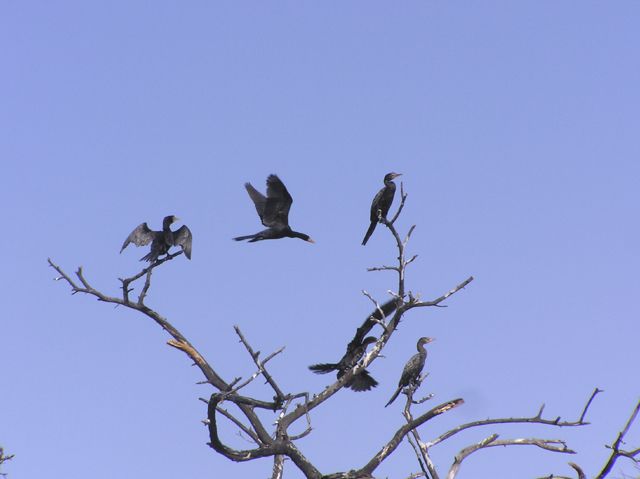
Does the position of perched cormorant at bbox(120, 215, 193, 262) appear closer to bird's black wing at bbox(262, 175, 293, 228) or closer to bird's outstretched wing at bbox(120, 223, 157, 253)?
bird's outstretched wing at bbox(120, 223, 157, 253)

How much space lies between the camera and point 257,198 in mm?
14211

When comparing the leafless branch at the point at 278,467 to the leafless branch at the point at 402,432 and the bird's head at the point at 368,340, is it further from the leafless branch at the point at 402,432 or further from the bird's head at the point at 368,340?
the bird's head at the point at 368,340

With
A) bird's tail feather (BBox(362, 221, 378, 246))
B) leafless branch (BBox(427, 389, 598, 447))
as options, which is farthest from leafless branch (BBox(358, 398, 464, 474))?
bird's tail feather (BBox(362, 221, 378, 246))

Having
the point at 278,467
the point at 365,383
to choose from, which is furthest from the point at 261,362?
the point at 365,383

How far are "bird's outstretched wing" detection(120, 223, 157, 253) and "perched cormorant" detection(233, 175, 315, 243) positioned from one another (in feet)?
4.99

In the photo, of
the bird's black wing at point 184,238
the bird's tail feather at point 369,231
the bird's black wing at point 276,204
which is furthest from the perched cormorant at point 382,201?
the bird's black wing at point 184,238

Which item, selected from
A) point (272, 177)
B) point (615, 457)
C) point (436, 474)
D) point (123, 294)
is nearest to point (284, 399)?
point (436, 474)

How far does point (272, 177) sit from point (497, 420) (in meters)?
4.93

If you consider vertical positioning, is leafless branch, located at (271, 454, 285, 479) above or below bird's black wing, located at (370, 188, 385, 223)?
below

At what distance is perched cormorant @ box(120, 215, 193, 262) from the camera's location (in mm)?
12406

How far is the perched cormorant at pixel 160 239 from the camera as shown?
12.4 metres

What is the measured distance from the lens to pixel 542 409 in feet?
32.5

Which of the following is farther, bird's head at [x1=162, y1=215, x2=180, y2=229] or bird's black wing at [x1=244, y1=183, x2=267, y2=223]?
bird's black wing at [x1=244, y1=183, x2=267, y2=223]

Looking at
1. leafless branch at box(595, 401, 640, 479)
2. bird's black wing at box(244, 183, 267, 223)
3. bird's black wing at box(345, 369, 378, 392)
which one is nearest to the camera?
leafless branch at box(595, 401, 640, 479)
